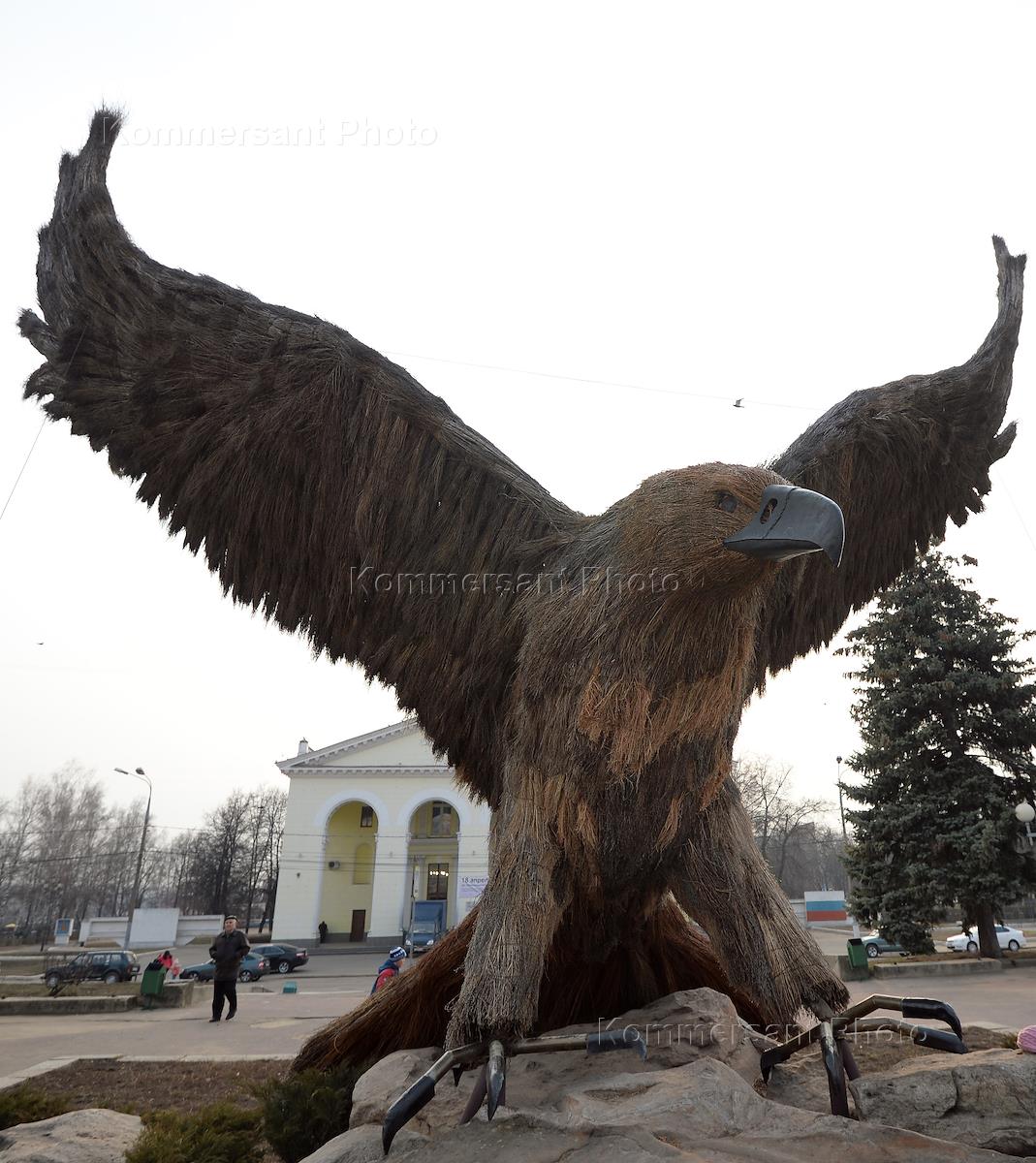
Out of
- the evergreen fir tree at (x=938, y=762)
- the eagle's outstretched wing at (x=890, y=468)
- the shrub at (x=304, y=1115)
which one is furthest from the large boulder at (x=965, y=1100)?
the evergreen fir tree at (x=938, y=762)

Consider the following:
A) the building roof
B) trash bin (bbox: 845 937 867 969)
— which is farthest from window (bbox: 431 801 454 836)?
trash bin (bbox: 845 937 867 969)

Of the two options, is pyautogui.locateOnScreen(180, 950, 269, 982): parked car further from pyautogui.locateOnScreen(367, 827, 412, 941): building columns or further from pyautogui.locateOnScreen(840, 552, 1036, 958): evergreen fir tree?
pyautogui.locateOnScreen(840, 552, 1036, 958): evergreen fir tree

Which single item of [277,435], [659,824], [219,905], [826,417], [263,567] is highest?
[826,417]

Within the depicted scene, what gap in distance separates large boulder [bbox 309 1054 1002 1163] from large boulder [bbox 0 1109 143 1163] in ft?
4.63

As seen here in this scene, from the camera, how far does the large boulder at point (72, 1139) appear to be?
11.2ft

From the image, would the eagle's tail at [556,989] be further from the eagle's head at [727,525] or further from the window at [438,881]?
the window at [438,881]

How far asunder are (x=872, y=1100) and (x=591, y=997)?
153cm

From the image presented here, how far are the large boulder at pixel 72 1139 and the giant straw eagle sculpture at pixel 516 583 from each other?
1025 mm

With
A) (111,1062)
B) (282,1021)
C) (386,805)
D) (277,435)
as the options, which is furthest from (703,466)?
(386,805)

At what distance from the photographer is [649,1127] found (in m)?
2.58

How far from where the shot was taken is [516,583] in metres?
3.67

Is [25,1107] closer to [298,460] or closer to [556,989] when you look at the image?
[556,989]

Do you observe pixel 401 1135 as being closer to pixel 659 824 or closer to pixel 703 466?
pixel 659 824

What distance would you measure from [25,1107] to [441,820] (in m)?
28.6
